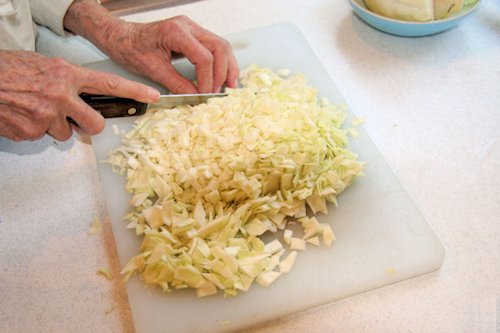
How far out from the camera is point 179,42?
49.2 inches

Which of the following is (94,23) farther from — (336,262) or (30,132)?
(336,262)

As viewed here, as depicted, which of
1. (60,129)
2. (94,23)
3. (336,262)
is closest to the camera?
(336,262)

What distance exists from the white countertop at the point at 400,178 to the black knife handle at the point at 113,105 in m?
0.20

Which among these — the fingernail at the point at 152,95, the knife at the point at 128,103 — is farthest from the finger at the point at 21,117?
the fingernail at the point at 152,95

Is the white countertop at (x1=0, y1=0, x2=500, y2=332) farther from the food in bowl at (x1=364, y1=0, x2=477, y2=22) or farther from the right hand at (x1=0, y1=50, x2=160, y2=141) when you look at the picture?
the right hand at (x1=0, y1=50, x2=160, y2=141)

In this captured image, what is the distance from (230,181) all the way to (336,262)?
0.31 m

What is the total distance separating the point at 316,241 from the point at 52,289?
62 cm

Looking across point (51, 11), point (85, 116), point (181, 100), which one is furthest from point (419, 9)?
point (51, 11)

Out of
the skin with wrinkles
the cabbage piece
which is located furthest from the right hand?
the cabbage piece

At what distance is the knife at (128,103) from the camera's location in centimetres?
112

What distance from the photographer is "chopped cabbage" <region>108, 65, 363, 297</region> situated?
953 millimetres

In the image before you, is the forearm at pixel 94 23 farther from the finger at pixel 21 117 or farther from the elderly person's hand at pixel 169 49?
the finger at pixel 21 117

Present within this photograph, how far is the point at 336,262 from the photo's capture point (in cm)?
100

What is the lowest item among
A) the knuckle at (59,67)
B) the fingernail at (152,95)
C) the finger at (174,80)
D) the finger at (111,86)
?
the finger at (174,80)
